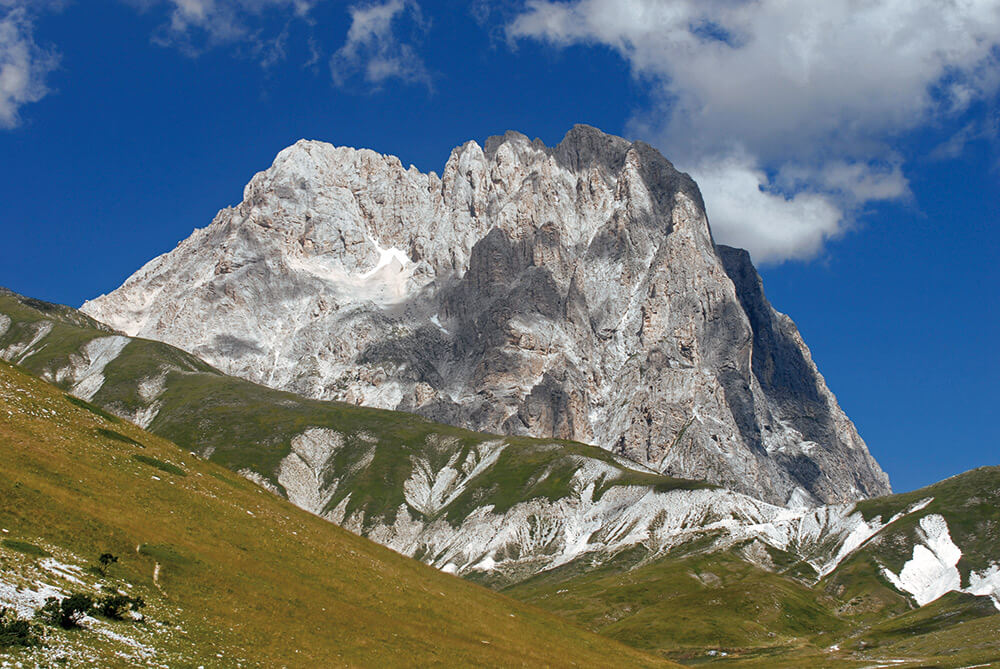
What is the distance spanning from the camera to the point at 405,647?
5597cm

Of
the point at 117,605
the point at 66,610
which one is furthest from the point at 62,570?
the point at 66,610

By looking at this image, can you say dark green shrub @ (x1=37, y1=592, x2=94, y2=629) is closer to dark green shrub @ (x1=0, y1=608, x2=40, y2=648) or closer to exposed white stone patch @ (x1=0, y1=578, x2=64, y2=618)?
exposed white stone patch @ (x1=0, y1=578, x2=64, y2=618)

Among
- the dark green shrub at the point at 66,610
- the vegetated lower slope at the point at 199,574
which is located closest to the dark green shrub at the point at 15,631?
the vegetated lower slope at the point at 199,574

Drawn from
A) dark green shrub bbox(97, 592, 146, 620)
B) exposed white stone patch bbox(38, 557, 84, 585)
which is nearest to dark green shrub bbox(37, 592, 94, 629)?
dark green shrub bbox(97, 592, 146, 620)

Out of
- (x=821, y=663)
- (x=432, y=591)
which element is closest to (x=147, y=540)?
(x=432, y=591)

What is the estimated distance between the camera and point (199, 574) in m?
53.6

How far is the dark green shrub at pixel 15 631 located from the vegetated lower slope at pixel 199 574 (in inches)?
19.1

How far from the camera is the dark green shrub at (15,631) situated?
35188 mm

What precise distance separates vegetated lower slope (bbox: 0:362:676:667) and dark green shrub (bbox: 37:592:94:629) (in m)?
0.50

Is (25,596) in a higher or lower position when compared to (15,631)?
higher

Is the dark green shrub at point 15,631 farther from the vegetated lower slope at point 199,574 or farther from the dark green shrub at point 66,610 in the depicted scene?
the dark green shrub at point 66,610

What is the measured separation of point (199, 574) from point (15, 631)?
58.5 feet

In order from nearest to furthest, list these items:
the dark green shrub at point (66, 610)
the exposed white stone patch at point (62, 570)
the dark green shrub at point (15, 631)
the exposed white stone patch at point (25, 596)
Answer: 1. the dark green shrub at point (15, 631)
2. the exposed white stone patch at point (25, 596)
3. the dark green shrub at point (66, 610)
4. the exposed white stone patch at point (62, 570)

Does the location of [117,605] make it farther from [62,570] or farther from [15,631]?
[15,631]
